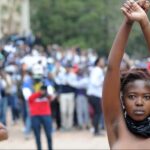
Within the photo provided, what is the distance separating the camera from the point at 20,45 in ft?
73.2

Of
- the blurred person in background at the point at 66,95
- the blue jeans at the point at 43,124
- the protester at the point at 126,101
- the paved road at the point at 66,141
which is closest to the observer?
the protester at the point at 126,101

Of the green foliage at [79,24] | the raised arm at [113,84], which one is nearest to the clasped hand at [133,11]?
the raised arm at [113,84]

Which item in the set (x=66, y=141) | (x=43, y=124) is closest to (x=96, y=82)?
(x=66, y=141)

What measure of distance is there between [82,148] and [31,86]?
2.04m

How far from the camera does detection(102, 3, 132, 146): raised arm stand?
324cm

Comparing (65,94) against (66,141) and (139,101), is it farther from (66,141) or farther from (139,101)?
(139,101)

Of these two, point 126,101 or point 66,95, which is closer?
point 126,101

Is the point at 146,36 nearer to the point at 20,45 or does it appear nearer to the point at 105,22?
the point at 20,45

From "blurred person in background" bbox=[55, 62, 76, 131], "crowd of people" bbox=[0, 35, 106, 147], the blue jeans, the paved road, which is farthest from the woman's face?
"blurred person in background" bbox=[55, 62, 76, 131]

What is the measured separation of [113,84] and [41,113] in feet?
23.7

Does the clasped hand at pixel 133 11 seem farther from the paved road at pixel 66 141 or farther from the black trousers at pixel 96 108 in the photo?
the black trousers at pixel 96 108

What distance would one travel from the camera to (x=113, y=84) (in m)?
3.27

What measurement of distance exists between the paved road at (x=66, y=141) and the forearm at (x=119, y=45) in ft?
29.8

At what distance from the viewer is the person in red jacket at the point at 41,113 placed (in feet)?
34.1
